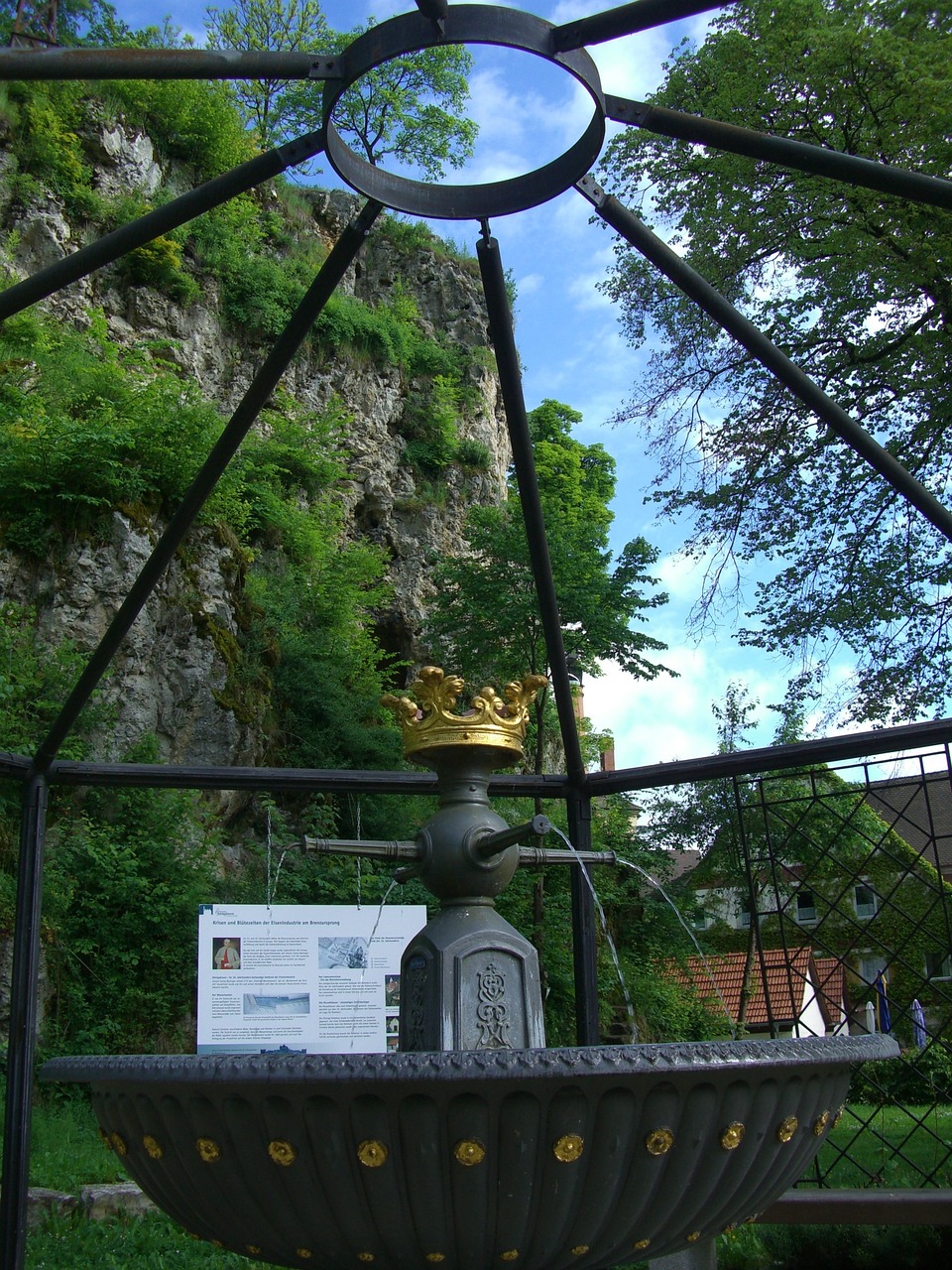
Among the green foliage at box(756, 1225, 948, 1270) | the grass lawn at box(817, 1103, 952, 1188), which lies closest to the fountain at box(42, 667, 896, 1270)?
the grass lawn at box(817, 1103, 952, 1188)

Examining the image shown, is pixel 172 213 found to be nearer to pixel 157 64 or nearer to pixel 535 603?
pixel 157 64

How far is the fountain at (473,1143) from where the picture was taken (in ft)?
5.80

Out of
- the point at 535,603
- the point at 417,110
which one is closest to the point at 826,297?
the point at 535,603

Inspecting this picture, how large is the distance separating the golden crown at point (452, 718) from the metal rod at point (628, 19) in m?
1.48

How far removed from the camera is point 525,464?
3.76 m

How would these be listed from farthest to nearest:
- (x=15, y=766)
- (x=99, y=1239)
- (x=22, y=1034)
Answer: (x=99, y=1239) → (x=15, y=766) → (x=22, y=1034)

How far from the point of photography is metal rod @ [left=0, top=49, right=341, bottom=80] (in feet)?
7.20

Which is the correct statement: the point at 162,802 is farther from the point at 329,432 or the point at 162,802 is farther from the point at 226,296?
the point at 226,296

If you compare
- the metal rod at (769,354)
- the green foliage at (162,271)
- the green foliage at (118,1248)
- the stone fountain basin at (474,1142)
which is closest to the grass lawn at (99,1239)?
the green foliage at (118,1248)

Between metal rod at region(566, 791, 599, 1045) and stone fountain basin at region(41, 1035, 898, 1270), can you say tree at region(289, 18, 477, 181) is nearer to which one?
metal rod at region(566, 791, 599, 1045)

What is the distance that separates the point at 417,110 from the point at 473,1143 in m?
26.7

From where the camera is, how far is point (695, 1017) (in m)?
14.4

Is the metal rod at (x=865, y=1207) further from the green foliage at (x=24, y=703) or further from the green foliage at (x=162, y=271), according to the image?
the green foliage at (x=162, y=271)

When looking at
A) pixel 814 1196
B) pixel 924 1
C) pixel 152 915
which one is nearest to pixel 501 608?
pixel 152 915
